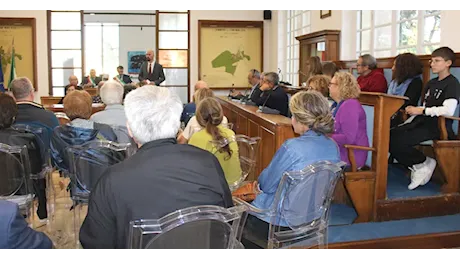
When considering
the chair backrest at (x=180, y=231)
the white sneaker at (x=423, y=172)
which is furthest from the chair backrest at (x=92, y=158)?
the white sneaker at (x=423, y=172)

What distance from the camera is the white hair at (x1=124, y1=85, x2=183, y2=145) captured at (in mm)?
1594

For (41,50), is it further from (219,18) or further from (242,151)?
(242,151)

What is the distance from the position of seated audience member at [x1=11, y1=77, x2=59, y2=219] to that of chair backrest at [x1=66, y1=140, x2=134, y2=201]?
589 mm

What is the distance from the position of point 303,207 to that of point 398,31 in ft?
13.7

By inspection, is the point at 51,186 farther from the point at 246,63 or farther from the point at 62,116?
the point at 246,63

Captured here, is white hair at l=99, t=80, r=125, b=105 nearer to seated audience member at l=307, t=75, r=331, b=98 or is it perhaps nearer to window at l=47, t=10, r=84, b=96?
seated audience member at l=307, t=75, r=331, b=98

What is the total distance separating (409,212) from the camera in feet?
11.0

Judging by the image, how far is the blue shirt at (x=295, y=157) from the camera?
221 centimetres

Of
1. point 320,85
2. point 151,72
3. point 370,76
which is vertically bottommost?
point 320,85

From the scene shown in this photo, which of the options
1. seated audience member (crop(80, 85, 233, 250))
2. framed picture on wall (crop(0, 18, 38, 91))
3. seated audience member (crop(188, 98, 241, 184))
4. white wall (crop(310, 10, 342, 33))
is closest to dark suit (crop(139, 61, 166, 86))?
framed picture on wall (crop(0, 18, 38, 91))

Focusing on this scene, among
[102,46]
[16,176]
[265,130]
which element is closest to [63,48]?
[102,46]

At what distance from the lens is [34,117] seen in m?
3.55

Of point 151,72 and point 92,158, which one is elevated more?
point 151,72

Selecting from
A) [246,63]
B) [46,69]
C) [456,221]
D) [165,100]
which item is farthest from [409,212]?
[46,69]
